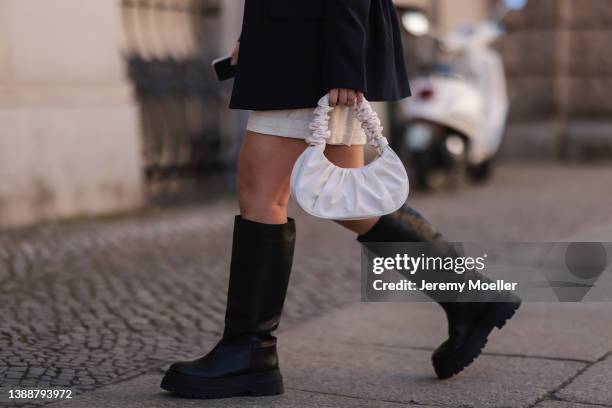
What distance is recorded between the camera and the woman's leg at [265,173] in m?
3.00

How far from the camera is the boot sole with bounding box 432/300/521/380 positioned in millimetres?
3273

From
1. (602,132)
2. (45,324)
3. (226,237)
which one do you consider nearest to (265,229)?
(45,324)

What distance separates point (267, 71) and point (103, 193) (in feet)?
14.4

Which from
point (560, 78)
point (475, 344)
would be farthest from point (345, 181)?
point (560, 78)

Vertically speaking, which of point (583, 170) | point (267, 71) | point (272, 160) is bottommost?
point (583, 170)

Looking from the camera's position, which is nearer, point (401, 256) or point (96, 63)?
point (401, 256)

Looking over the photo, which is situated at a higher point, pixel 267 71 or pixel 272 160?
pixel 267 71

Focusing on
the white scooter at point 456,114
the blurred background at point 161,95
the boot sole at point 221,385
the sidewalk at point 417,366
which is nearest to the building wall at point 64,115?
the blurred background at point 161,95

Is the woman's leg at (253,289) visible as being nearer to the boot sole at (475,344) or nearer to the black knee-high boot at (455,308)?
the black knee-high boot at (455,308)

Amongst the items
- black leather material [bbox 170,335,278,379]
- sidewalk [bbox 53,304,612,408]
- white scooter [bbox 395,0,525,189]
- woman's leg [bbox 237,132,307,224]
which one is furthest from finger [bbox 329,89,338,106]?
white scooter [bbox 395,0,525,189]

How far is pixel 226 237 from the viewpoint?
21.2ft

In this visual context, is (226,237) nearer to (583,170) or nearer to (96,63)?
(96,63)

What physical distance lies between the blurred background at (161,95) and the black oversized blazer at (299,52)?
150 inches

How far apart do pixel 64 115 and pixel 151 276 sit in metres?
2.05
